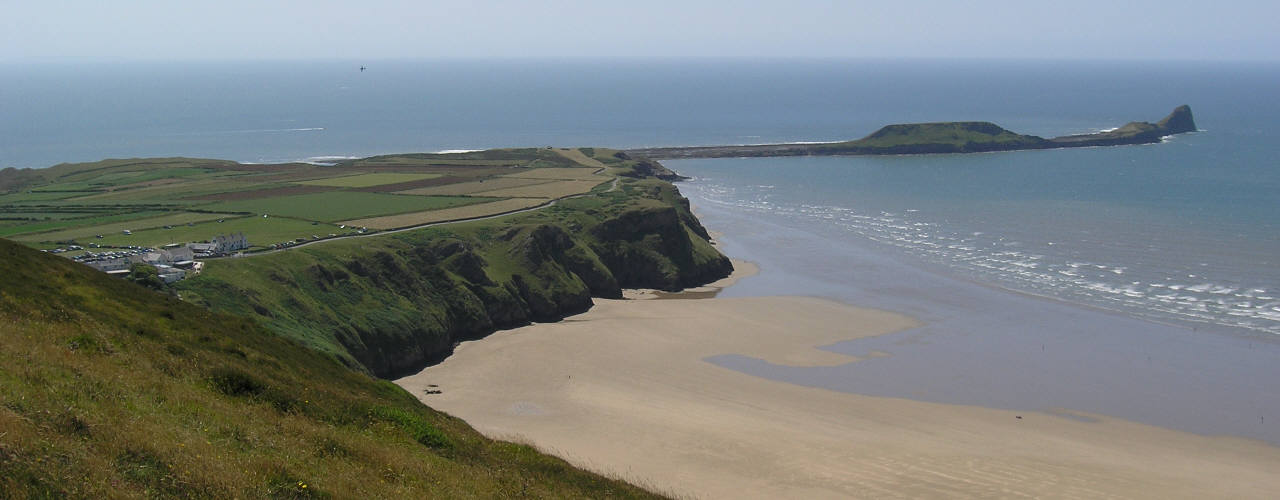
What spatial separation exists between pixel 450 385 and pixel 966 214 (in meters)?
71.9

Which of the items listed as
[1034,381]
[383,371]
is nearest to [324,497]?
[383,371]

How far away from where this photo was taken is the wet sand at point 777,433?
36.1m

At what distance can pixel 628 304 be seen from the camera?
6744 cm

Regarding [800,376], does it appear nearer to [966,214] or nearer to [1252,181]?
[966,214]

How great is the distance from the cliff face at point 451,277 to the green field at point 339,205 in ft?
34.2

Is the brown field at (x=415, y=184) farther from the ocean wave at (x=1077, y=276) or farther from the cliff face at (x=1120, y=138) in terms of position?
the cliff face at (x=1120, y=138)

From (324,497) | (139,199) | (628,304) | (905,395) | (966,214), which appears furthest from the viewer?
(966,214)

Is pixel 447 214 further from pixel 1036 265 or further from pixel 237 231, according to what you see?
pixel 1036 265

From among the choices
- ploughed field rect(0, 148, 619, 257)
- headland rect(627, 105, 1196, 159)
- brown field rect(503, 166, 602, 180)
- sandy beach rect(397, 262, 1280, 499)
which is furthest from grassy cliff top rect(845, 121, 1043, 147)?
sandy beach rect(397, 262, 1280, 499)

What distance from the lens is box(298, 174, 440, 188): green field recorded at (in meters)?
98.3

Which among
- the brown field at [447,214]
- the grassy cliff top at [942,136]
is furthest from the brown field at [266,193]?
the grassy cliff top at [942,136]

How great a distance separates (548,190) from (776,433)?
58292 millimetres

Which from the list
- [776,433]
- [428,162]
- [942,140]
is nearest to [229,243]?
[776,433]

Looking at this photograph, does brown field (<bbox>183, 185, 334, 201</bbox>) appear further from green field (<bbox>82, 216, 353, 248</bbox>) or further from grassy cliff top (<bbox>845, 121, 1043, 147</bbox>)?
grassy cliff top (<bbox>845, 121, 1043, 147</bbox>)
